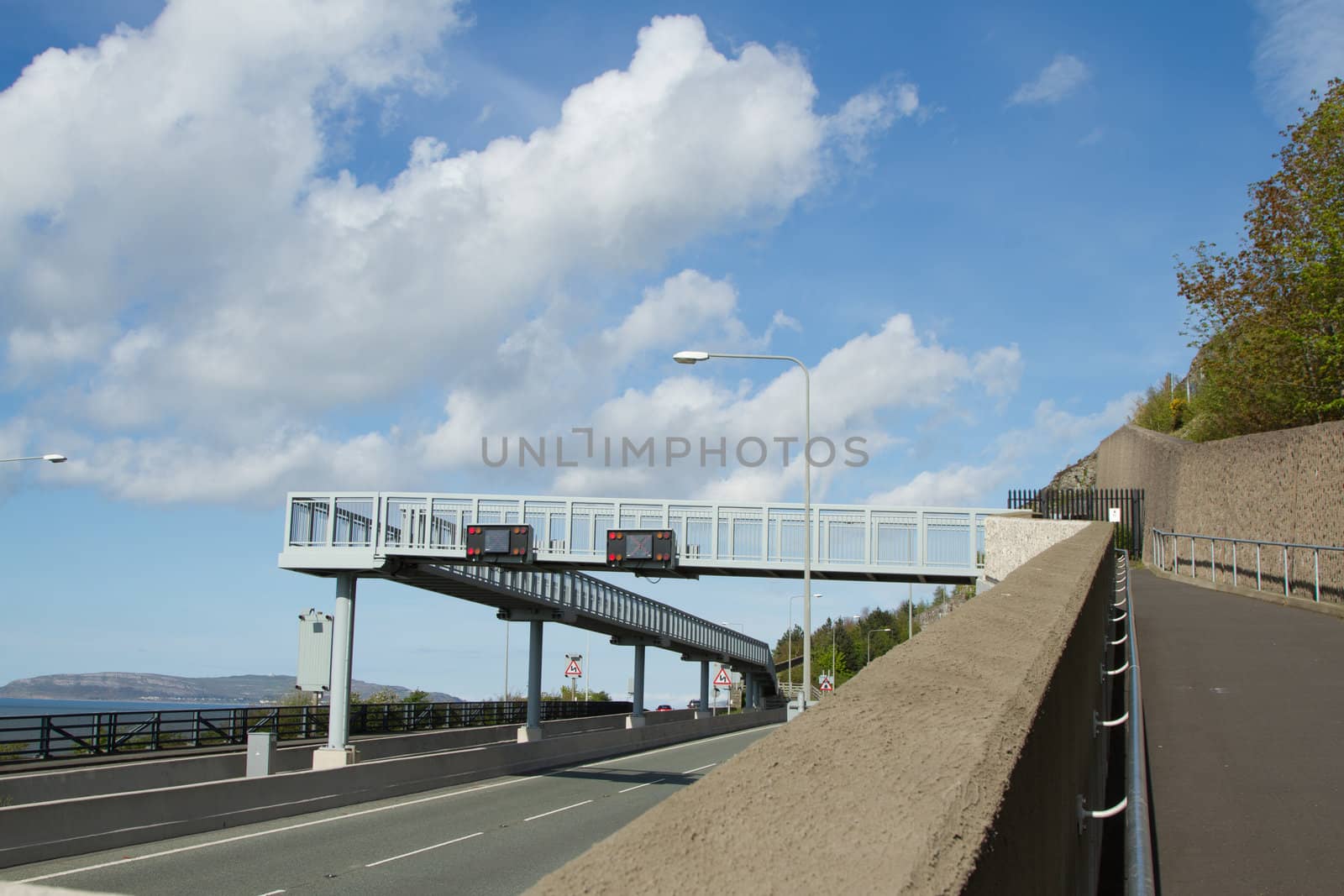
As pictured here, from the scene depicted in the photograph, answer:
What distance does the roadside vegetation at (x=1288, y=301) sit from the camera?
32.2m

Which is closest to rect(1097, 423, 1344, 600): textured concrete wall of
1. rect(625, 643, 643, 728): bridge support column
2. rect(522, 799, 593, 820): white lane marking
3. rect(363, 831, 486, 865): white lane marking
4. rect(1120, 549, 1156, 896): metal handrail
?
rect(522, 799, 593, 820): white lane marking

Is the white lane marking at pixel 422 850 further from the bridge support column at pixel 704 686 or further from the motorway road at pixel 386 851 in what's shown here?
the bridge support column at pixel 704 686

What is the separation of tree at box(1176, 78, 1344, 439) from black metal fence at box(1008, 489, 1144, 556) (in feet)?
27.0

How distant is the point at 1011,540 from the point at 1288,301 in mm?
13376

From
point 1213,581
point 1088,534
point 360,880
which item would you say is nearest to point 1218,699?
point 1088,534

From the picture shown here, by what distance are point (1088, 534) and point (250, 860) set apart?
13905 millimetres

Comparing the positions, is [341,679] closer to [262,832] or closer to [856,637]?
[262,832]

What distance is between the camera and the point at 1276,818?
25.0ft

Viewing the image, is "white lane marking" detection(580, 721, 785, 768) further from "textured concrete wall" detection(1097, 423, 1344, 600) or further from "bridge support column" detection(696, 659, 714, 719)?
"textured concrete wall" detection(1097, 423, 1344, 600)

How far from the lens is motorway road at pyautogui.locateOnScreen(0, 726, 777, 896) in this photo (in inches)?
592

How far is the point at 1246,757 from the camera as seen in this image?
375 inches

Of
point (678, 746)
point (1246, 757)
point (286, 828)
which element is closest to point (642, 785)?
point (286, 828)

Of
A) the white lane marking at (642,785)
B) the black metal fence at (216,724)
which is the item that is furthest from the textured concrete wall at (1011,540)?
the black metal fence at (216,724)

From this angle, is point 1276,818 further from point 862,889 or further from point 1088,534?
point 1088,534
